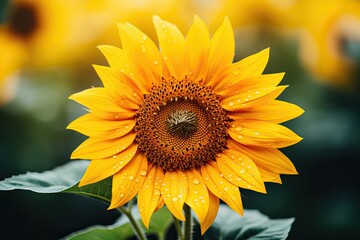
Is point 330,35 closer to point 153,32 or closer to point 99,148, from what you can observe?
point 153,32

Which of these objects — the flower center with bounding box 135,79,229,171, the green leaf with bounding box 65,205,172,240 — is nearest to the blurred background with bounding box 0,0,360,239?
the green leaf with bounding box 65,205,172,240

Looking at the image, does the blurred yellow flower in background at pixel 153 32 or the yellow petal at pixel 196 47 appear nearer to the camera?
the yellow petal at pixel 196 47

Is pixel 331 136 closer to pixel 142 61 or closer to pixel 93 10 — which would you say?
pixel 93 10

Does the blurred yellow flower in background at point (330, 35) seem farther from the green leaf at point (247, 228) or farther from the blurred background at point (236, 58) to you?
the green leaf at point (247, 228)

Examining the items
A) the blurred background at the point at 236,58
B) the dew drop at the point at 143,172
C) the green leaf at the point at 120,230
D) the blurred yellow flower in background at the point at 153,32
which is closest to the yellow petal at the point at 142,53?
the dew drop at the point at 143,172

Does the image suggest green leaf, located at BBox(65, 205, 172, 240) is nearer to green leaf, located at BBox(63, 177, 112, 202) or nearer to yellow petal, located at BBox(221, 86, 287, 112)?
green leaf, located at BBox(63, 177, 112, 202)

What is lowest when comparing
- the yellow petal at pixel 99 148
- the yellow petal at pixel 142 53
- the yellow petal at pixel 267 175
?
the yellow petal at pixel 267 175
